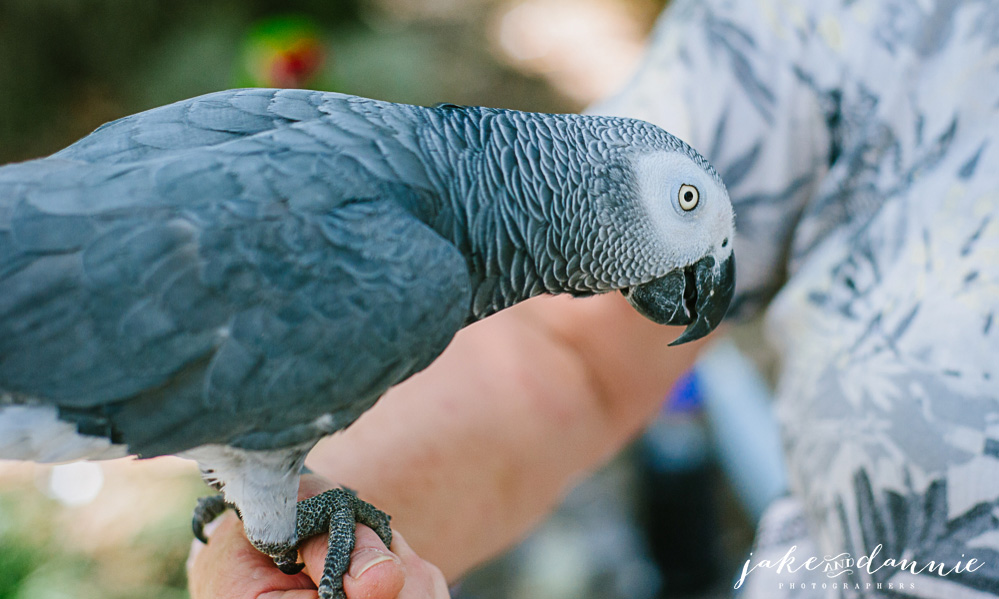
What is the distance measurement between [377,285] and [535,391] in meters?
0.41

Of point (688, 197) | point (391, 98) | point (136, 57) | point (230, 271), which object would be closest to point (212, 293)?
point (230, 271)

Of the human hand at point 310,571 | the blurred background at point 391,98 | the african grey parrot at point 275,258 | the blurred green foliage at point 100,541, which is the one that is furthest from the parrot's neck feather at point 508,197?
the blurred green foliage at point 100,541

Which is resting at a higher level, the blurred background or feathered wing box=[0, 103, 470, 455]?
feathered wing box=[0, 103, 470, 455]

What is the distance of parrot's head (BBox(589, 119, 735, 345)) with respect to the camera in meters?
0.56

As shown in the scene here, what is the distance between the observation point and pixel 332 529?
552 mm

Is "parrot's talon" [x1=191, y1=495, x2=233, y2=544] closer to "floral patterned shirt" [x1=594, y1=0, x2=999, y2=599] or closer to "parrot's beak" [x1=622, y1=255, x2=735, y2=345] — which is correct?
"parrot's beak" [x1=622, y1=255, x2=735, y2=345]

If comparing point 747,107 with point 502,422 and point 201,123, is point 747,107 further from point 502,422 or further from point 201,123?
point 201,123

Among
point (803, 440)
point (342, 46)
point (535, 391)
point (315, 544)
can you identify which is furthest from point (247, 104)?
point (342, 46)

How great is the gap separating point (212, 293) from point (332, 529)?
22 cm

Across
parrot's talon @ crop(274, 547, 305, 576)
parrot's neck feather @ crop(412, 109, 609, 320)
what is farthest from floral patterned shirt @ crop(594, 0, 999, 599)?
parrot's talon @ crop(274, 547, 305, 576)

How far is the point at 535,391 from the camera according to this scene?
2.76 ft

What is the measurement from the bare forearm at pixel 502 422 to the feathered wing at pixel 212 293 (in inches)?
9.6

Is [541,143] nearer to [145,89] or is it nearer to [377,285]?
[377,285]

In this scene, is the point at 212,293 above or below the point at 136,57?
above
